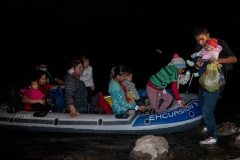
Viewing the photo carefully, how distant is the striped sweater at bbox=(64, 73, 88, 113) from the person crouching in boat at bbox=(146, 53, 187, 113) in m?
1.31

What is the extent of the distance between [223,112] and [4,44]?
35.3 m

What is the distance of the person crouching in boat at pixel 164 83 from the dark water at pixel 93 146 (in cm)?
69

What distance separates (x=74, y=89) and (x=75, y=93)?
0.18 meters

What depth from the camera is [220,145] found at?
488cm

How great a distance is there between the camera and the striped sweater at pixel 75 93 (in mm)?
5492

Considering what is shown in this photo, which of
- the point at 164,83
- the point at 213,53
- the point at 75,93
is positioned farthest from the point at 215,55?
the point at 75,93

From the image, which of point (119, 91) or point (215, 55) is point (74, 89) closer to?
point (119, 91)

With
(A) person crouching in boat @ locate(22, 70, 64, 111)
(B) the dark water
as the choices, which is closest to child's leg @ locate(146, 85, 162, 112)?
(B) the dark water

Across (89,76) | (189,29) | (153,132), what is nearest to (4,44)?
(189,29)

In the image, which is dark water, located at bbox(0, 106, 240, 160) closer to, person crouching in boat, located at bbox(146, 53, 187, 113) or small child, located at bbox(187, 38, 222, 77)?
person crouching in boat, located at bbox(146, 53, 187, 113)

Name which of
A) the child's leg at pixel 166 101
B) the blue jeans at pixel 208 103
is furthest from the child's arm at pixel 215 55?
the child's leg at pixel 166 101

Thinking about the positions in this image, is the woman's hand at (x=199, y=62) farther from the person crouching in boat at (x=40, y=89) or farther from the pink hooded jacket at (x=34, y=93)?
the pink hooded jacket at (x=34, y=93)

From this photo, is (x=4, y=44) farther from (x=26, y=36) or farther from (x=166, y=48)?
(x=166, y=48)

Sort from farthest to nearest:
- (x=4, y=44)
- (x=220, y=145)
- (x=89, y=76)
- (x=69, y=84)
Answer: (x=4, y=44)
(x=89, y=76)
(x=69, y=84)
(x=220, y=145)
